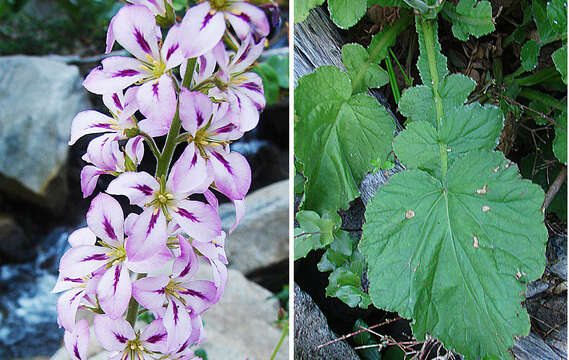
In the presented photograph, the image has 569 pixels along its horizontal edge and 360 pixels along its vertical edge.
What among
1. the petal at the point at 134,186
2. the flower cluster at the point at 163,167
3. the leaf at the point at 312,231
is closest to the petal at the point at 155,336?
the flower cluster at the point at 163,167

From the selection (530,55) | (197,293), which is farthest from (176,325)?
(530,55)

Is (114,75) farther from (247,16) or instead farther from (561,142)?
(561,142)

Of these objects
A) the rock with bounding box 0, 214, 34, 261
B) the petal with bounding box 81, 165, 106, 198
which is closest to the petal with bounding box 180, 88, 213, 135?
the petal with bounding box 81, 165, 106, 198

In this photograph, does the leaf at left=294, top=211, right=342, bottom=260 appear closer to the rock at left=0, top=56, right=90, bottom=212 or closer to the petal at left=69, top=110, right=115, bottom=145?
the petal at left=69, top=110, right=115, bottom=145

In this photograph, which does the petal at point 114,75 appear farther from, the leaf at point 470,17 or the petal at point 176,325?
the leaf at point 470,17

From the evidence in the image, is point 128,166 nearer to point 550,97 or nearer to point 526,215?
point 526,215

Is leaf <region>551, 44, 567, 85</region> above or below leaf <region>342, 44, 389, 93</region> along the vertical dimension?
above
